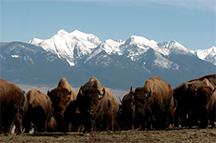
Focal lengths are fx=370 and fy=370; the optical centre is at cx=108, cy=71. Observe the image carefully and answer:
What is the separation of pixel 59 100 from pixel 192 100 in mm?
9690

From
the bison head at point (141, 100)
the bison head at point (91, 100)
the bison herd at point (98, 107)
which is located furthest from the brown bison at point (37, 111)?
the bison head at point (141, 100)

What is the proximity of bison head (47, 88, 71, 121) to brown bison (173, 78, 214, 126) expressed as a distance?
9.15 metres

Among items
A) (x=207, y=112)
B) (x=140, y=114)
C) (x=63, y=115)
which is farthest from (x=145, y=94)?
(x=63, y=115)

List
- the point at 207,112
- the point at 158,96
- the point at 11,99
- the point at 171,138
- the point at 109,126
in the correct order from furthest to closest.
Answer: the point at 109,126
the point at 158,96
the point at 207,112
the point at 11,99
the point at 171,138

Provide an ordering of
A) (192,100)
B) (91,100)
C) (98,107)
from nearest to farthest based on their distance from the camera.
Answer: (91,100), (98,107), (192,100)

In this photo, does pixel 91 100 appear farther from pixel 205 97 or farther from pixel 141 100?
pixel 205 97

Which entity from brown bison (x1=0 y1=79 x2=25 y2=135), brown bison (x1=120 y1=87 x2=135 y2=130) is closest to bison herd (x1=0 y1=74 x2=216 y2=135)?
brown bison (x1=0 y1=79 x2=25 y2=135)

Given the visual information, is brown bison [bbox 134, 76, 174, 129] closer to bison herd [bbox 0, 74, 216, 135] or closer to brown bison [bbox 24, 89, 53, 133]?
bison herd [bbox 0, 74, 216, 135]

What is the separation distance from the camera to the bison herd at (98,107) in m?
22.3

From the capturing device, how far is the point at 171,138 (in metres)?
19.1

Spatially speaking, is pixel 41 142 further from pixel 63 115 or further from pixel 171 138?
pixel 63 115

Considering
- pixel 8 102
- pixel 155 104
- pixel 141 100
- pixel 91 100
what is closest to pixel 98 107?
pixel 91 100

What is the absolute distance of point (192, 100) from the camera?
88.3 ft

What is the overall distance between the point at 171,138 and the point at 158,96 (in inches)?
337
